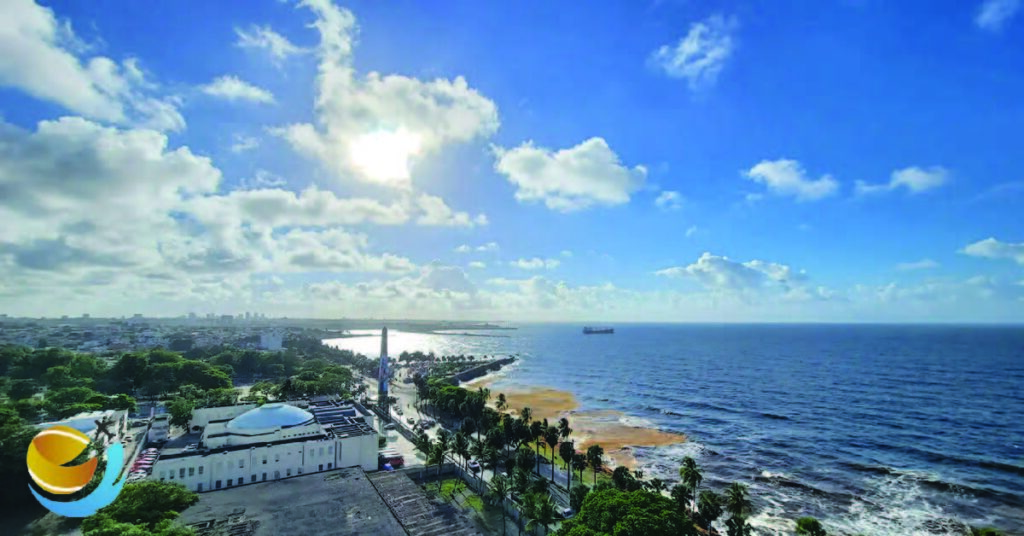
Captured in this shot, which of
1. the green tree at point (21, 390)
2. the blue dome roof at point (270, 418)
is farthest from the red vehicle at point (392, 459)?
A: the green tree at point (21, 390)

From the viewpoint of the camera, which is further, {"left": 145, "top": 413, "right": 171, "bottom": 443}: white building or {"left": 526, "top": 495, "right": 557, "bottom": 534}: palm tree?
{"left": 145, "top": 413, "right": 171, "bottom": 443}: white building

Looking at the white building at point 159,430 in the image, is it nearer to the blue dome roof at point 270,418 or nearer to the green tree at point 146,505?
the blue dome roof at point 270,418

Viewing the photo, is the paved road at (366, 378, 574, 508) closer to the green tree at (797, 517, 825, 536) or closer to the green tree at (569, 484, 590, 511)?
the green tree at (569, 484, 590, 511)

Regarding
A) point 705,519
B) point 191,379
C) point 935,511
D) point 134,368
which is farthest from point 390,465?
point 134,368

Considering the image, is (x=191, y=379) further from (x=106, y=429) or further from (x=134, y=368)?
(x=106, y=429)

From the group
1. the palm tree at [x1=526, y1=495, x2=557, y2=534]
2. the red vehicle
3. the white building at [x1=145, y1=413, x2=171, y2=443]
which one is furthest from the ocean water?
the white building at [x1=145, y1=413, x2=171, y2=443]

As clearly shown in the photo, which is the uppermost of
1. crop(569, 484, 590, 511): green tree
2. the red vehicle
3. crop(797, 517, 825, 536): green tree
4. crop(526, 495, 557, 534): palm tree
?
crop(797, 517, 825, 536): green tree
